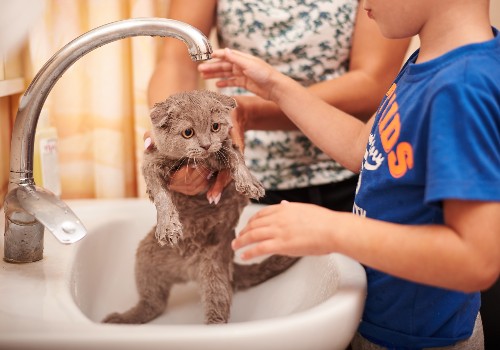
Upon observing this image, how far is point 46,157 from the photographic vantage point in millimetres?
1069

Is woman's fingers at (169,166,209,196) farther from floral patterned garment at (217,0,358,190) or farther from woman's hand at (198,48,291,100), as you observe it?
floral patterned garment at (217,0,358,190)

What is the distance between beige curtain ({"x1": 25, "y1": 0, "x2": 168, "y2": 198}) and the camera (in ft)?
3.66

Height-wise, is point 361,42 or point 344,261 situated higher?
point 361,42

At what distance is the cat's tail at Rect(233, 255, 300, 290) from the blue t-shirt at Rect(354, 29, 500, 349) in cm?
18

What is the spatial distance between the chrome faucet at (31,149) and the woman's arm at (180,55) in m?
0.35

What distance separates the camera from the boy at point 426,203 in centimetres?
53

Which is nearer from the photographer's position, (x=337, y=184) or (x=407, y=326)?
(x=407, y=326)

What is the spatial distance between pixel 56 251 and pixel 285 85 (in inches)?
17.5

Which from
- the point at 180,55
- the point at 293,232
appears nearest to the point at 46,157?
the point at 180,55

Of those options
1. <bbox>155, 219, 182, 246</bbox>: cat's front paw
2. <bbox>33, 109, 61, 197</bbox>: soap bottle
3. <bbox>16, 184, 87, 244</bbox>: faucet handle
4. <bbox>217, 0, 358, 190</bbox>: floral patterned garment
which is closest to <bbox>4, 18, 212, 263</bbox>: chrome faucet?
<bbox>16, 184, 87, 244</bbox>: faucet handle

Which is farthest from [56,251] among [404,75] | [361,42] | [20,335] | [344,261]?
[361,42]

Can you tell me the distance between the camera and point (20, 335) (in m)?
0.52

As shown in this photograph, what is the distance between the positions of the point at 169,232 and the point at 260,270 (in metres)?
0.29

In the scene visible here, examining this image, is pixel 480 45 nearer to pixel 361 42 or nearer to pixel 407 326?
pixel 407 326
